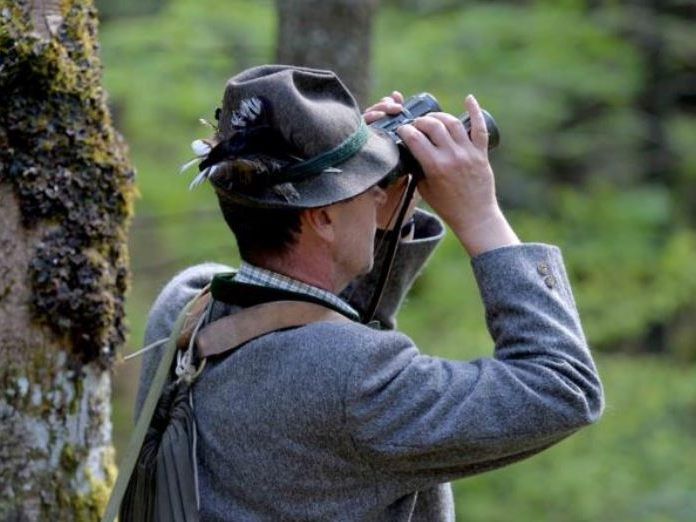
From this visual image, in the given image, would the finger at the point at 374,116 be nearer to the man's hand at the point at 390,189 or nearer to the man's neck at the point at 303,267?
the man's hand at the point at 390,189

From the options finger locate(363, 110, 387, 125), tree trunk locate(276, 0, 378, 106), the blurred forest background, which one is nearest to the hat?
finger locate(363, 110, 387, 125)

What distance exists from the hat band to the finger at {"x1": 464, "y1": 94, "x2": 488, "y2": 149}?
0.23m

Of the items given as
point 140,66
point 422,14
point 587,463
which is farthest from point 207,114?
point 587,463

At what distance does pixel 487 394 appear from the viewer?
2117 millimetres

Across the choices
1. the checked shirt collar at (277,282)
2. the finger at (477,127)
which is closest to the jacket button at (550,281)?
the finger at (477,127)

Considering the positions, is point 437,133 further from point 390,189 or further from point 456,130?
point 390,189

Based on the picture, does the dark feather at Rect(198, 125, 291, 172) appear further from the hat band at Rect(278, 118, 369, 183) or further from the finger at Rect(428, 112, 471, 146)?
the finger at Rect(428, 112, 471, 146)

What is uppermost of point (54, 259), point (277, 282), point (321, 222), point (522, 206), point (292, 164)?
point (292, 164)

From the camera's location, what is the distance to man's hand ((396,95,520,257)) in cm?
227

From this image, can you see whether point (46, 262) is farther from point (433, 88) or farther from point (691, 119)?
Result: point (691, 119)

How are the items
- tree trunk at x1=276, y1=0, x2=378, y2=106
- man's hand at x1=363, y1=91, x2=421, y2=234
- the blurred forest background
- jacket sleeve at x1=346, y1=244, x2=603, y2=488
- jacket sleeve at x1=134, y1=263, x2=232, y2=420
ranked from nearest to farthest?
1. jacket sleeve at x1=346, y1=244, x2=603, y2=488
2. man's hand at x1=363, y1=91, x2=421, y2=234
3. jacket sleeve at x1=134, y1=263, x2=232, y2=420
4. tree trunk at x1=276, y1=0, x2=378, y2=106
5. the blurred forest background

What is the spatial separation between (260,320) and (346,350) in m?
0.18

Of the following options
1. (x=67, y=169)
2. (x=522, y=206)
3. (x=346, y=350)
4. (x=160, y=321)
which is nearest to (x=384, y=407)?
(x=346, y=350)

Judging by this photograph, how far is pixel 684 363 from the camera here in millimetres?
8852
